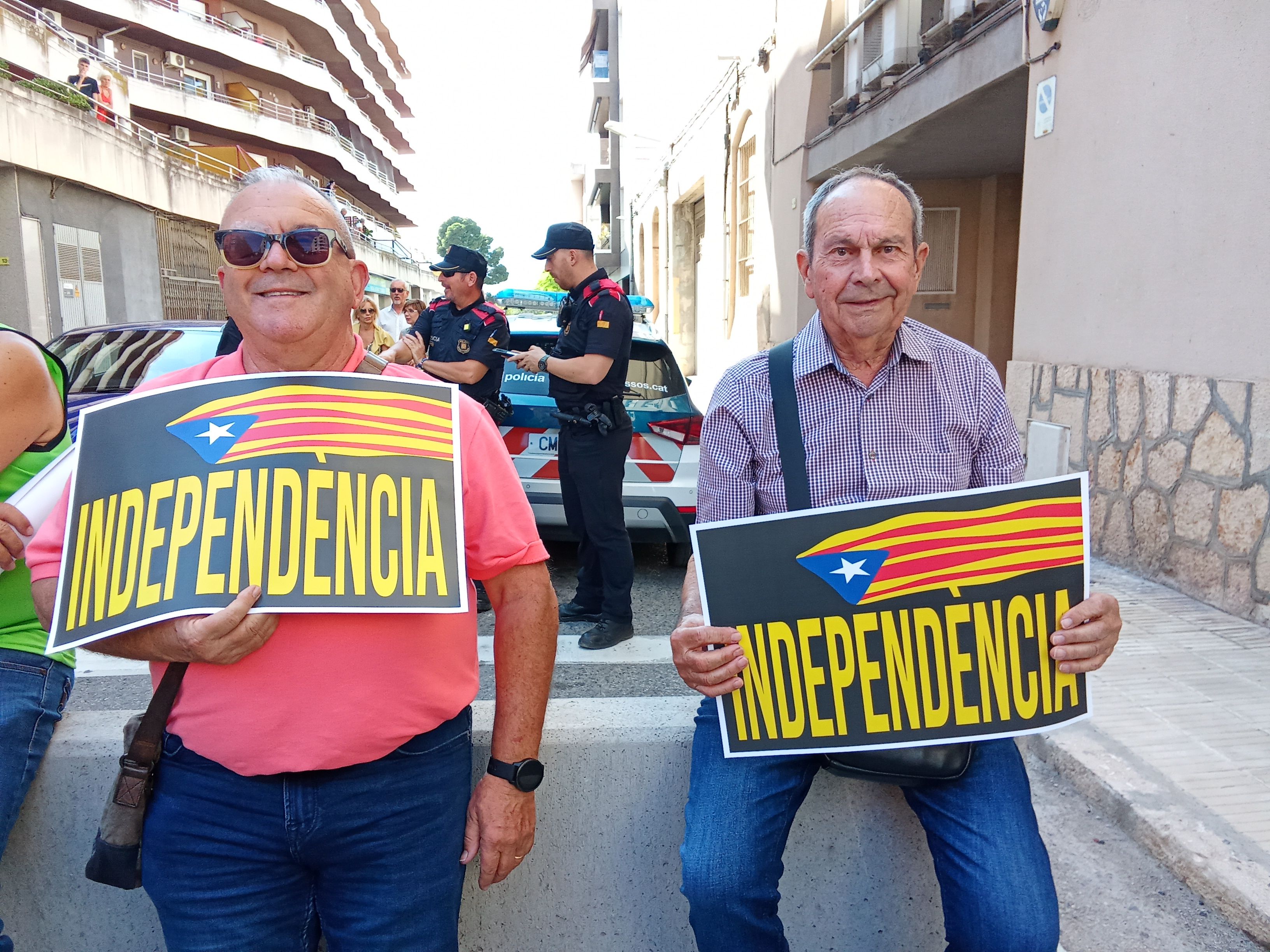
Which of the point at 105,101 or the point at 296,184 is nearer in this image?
A: the point at 296,184

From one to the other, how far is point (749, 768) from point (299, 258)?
1330 millimetres

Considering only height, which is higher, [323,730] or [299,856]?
[323,730]

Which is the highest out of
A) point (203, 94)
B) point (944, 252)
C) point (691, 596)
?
point (203, 94)

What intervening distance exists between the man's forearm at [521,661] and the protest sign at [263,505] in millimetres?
176

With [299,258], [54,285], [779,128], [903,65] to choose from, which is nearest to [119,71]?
[54,285]

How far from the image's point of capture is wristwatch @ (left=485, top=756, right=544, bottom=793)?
1702 mm

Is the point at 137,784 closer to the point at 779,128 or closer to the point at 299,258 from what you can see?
the point at 299,258

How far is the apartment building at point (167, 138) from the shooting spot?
16.8m

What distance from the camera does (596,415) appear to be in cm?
443

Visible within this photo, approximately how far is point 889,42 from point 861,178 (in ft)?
25.9

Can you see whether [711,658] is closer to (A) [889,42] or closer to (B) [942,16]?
(B) [942,16]

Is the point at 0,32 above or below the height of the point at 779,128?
above

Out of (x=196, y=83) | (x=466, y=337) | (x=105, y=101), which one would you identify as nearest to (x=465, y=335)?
(x=466, y=337)

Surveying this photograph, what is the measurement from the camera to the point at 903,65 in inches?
341
